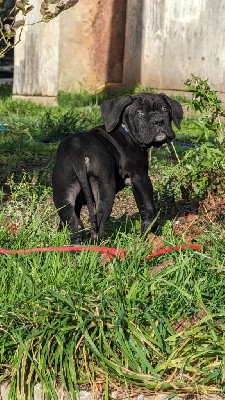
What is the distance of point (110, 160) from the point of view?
18.1 feet

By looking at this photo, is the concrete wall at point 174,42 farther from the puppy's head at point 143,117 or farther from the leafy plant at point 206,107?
the puppy's head at point 143,117

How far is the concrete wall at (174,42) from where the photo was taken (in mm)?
11594

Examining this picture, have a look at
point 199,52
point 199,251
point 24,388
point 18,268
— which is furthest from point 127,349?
point 199,52

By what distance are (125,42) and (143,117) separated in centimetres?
801

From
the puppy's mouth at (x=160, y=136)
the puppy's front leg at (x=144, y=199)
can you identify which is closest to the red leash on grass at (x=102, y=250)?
the puppy's front leg at (x=144, y=199)

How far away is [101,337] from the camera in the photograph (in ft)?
13.1

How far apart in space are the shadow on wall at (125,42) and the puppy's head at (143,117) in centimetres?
736

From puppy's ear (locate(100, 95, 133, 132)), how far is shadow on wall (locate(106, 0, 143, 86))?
7430 millimetres

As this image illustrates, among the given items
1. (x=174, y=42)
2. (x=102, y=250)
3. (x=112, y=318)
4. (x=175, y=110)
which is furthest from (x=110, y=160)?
(x=174, y=42)

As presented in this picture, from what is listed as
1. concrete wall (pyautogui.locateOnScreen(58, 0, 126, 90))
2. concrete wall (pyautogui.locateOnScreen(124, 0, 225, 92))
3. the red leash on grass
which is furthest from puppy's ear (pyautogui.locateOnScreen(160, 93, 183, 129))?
concrete wall (pyautogui.locateOnScreen(58, 0, 126, 90))

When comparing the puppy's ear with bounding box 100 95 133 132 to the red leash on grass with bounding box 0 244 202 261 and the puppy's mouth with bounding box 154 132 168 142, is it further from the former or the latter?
the red leash on grass with bounding box 0 244 202 261

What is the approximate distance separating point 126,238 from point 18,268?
100cm

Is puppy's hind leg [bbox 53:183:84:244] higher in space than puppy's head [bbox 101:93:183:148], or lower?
lower

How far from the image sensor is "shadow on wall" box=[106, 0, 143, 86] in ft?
43.0
